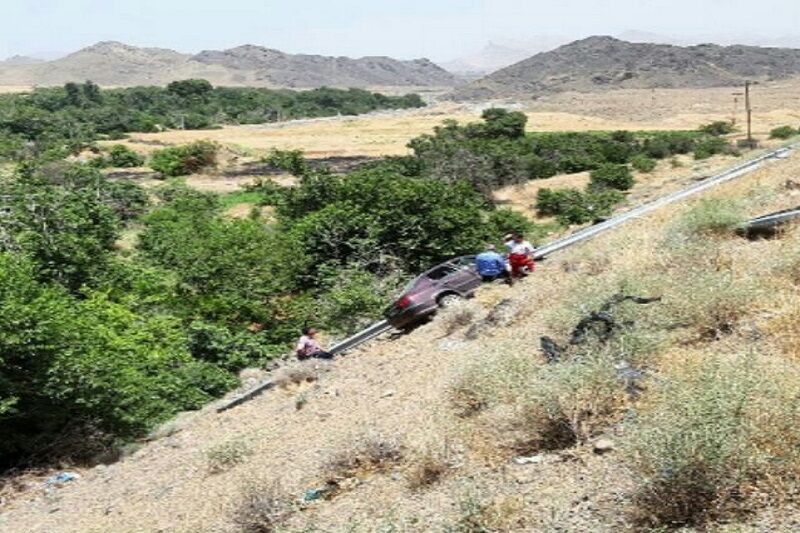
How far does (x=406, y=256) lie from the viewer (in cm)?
2972

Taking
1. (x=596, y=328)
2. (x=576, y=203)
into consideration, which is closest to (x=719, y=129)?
(x=576, y=203)

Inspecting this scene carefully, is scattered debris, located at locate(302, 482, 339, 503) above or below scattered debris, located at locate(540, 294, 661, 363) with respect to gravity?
below

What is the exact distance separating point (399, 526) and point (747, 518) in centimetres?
282

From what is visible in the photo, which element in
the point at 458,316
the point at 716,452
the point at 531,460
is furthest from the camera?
the point at 458,316

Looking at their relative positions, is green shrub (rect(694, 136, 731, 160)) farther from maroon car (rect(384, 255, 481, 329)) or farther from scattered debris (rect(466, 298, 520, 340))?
scattered debris (rect(466, 298, 520, 340))

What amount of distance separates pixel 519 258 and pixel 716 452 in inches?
437

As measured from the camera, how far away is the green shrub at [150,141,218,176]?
66.7 meters

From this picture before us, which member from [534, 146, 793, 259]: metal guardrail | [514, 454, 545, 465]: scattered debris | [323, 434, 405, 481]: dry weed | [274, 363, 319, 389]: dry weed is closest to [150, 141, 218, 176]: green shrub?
[534, 146, 793, 259]: metal guardrail

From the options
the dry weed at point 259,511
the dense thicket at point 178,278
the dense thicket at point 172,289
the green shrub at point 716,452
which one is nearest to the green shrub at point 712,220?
the green shrub at point 716,452

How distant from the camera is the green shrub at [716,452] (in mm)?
5672

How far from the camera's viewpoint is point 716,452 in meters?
5.66

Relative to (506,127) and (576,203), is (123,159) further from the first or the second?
(576,203)

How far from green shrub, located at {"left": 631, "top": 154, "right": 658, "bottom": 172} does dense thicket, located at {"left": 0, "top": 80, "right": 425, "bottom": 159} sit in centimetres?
4723

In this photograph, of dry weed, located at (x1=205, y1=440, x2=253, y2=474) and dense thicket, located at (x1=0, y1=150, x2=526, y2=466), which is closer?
dry weed, located at (x1=205, y1=440, x2=253, y2=474)
